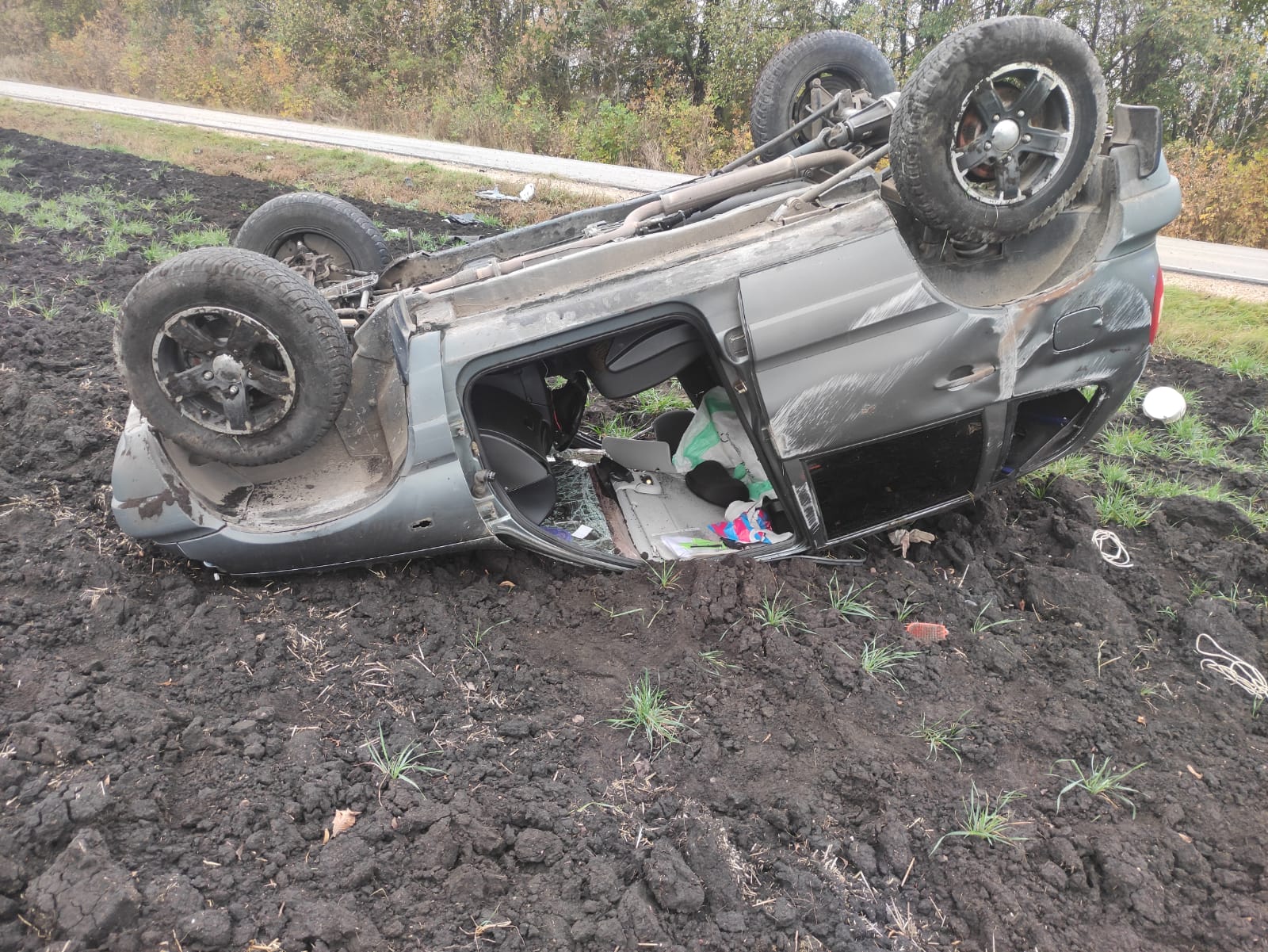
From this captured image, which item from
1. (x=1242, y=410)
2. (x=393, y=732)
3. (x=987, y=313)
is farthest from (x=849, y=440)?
(x=1242, y=410)

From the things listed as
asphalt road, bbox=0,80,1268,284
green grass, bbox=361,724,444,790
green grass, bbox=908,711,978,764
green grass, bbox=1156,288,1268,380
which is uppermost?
green grass, bbox=361,724,444,790

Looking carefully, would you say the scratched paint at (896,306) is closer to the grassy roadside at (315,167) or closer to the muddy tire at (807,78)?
the muddy tire at (807,78)

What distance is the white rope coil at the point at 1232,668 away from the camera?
2863 mm

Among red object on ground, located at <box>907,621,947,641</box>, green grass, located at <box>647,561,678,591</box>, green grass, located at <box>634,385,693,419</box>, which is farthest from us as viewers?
green grass, located at <box>634,385,693,419</box>

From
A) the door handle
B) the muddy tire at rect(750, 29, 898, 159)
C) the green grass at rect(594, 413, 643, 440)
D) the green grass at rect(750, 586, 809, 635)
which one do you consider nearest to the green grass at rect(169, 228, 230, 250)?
the green grass at rect(594, 413, 643, 440)

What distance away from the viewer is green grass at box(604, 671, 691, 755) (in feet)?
8.49

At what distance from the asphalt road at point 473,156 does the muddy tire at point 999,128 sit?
16.2ft

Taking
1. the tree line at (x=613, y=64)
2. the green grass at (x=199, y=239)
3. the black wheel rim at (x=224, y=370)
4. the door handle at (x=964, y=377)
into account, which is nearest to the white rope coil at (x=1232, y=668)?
the door handle at (x=964, y=377)

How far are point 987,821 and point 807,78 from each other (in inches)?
149

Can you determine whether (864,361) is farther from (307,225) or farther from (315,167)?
(315,167)

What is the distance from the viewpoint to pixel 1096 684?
285cm

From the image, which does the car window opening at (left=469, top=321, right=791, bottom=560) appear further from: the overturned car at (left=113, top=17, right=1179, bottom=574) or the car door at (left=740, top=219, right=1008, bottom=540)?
the car door at (left=740, top=219, right=1008, bottom=540)

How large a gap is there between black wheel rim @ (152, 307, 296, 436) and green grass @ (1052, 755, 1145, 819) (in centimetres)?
285

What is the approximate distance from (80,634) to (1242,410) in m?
6.54
